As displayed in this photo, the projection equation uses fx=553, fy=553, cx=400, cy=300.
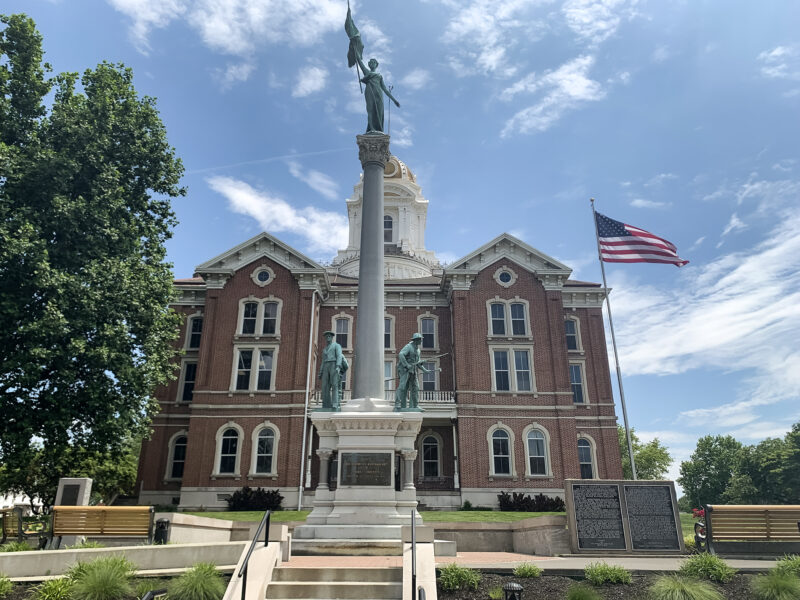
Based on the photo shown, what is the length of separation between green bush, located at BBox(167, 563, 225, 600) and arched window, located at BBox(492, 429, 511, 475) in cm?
2287

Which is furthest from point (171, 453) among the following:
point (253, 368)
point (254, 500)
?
point (253, 368)

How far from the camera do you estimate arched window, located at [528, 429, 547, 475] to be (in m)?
29.4

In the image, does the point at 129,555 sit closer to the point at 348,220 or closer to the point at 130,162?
the point at 130,162

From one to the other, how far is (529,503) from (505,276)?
41.7 ft

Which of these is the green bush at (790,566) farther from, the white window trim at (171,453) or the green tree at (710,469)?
the green tree at (710,469)

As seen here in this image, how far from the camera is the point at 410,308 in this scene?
113ft

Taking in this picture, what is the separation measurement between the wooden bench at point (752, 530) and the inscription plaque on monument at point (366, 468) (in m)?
7.45

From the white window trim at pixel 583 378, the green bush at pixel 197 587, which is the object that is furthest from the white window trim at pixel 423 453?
the green bush at pixel 197 587

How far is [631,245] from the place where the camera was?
77.2ft

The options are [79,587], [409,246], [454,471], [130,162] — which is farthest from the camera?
[409,246]

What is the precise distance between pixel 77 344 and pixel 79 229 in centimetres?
409

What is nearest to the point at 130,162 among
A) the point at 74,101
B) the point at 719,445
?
the point at 74,101

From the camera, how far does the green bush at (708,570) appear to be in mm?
9258

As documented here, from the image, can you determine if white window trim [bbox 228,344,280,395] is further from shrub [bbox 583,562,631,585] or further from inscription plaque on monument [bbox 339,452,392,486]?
shrub [bbox 583,562,631,585]
